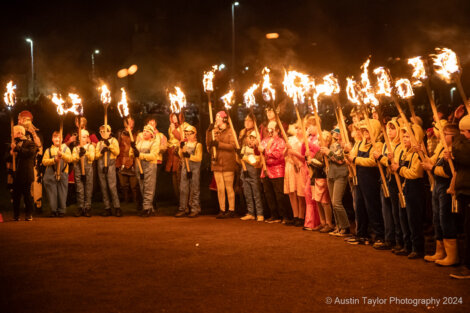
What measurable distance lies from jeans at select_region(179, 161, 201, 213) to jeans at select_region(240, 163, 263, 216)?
1169 mm

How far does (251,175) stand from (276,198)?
0.83m

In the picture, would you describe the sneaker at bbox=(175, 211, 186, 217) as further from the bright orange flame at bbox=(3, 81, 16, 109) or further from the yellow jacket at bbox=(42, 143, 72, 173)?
the bright orange flame at bbox=(3, 81, 16, 109)

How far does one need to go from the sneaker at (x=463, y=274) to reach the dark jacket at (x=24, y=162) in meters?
8.94

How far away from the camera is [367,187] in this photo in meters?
8.52

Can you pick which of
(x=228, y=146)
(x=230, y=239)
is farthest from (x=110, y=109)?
(x=230, y=239)

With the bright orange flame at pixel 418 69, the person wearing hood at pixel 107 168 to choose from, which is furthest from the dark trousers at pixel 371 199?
the person wearing hood at pixel 107 168

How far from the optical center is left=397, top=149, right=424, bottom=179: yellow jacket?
7391 mm

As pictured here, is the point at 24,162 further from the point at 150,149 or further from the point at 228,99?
the point at 228,99

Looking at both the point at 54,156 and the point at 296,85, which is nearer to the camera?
the point at 296,85

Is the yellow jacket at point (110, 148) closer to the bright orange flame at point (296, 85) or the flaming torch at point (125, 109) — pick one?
the flaming torch at point (125, 109)

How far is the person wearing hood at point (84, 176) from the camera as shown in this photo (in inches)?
493

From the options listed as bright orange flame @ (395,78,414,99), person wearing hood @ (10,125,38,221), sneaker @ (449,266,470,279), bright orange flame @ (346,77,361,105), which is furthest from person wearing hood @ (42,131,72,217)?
sneaker @ (449,266,470,279)

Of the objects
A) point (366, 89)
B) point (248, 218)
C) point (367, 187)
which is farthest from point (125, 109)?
point (367, 187)

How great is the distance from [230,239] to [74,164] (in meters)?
5.32
